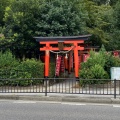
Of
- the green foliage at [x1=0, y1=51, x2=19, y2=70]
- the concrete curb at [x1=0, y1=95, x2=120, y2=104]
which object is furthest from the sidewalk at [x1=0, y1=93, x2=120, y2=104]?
the green foliage at [x1=0, y1=51, x2=19, y2=70]

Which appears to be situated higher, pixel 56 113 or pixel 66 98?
pixel 66 98

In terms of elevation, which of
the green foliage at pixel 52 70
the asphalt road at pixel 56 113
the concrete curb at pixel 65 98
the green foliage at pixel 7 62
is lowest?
the asphalt road at pixel 56 113

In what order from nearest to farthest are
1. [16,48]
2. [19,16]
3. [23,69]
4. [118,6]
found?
[23,69], [19,16], [16,48], [118,6]

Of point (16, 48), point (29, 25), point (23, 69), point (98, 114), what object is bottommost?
point (98, 114)

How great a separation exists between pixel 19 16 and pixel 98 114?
41.2ft

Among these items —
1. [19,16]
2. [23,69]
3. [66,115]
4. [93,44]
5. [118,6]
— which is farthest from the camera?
[93,44]

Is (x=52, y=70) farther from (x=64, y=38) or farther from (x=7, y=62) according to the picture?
(x=7, y=62)

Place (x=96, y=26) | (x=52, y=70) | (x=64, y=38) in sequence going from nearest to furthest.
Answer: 1. (x=64, y=38)
2. (x=52, y=70)
3. (x=96, y=26)

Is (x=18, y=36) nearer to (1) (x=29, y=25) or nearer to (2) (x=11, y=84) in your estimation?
(1) (x=29, y=25)

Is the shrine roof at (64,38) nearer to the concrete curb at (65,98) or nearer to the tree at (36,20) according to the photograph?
the tree at (36,20)

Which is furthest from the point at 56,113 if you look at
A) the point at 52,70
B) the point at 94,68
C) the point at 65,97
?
the point at 52,70

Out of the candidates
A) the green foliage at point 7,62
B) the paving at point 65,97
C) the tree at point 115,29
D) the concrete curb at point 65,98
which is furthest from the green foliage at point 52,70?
the tree at point 115,29

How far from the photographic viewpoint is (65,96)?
1384 centimetres

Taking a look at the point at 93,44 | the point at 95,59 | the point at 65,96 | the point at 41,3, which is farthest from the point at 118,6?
the point at 65,96
